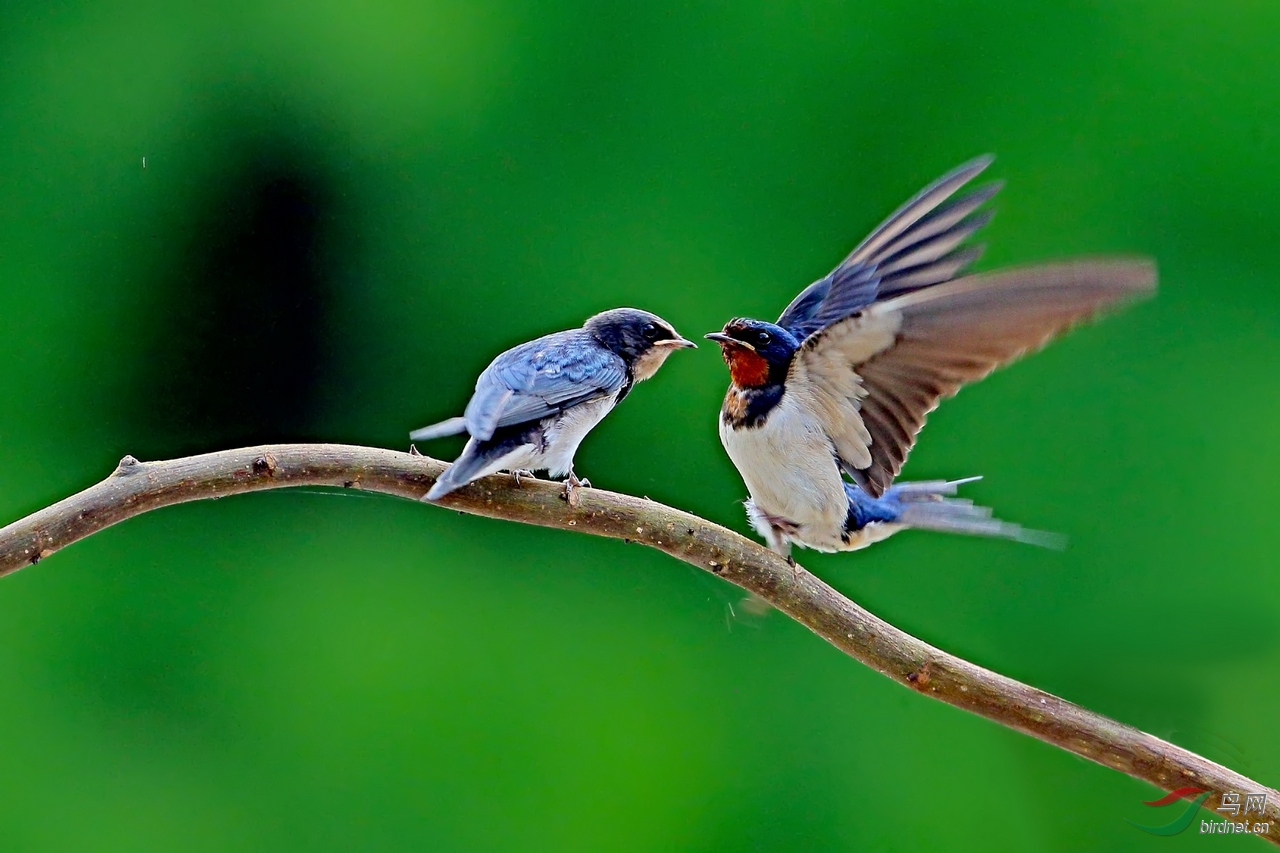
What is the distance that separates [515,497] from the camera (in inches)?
45.6

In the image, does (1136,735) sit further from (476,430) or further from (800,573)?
(476,430)

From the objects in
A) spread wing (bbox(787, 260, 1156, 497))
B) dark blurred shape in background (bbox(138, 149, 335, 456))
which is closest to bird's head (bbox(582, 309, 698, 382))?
spread wing (bbox(787, 260, 1156, 497))

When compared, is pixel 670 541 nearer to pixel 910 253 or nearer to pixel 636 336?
pixel 636 336

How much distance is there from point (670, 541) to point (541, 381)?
0.72 ft

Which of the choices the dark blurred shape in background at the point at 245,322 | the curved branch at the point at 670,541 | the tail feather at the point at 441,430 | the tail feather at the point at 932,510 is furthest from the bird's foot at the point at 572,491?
the dark blurred shape in background at the point at 245,322

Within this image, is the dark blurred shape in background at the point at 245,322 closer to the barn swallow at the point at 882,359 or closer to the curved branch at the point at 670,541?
the curved branch at the point at 670,541

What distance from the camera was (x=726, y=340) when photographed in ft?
3.96

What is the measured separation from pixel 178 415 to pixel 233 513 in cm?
21

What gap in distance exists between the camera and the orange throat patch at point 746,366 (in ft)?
4.03

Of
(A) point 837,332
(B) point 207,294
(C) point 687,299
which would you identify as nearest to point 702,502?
(C) point 687,299

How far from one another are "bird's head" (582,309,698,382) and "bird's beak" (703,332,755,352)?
0.07 metres

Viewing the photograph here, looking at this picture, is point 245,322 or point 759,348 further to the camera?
point 245,322

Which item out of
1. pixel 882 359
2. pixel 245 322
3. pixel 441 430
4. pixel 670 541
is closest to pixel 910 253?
pixel 882 359

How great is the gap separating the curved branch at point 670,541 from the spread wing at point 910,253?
333mm
